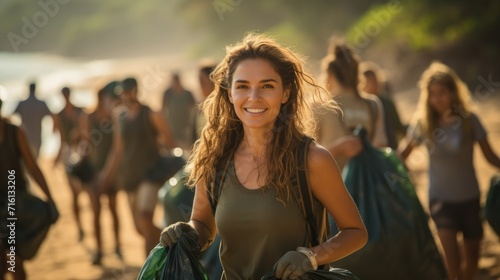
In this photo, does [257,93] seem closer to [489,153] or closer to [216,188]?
[216,188]

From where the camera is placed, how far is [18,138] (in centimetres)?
502

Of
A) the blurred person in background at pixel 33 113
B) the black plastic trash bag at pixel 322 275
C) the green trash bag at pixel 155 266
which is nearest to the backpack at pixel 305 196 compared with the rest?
the black plastic trash bag at pixel 322 275

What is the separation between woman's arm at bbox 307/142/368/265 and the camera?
2695mm

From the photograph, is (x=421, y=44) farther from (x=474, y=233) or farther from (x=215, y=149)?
(x=215, y=149)

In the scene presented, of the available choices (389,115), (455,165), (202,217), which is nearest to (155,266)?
(202,217)

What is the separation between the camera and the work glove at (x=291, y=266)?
8.43 feet

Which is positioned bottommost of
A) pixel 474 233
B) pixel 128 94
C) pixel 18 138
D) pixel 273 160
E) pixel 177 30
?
pixel 474 233

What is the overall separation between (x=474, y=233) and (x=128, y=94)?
112 inches

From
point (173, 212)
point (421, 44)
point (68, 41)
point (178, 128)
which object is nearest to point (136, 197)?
point (173, 212)

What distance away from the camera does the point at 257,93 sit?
9.21 feet

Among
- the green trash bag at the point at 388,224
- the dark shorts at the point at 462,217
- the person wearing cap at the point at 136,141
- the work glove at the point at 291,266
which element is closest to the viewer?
the work glove at the point at 291,266

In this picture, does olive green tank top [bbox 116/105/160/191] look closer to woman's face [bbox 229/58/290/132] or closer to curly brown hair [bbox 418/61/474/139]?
curly brown hair [bbox 418/61/474/139]

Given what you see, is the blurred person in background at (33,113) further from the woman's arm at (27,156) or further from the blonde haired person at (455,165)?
the blonde haired person at (455,165)

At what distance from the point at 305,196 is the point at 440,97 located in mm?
2853
